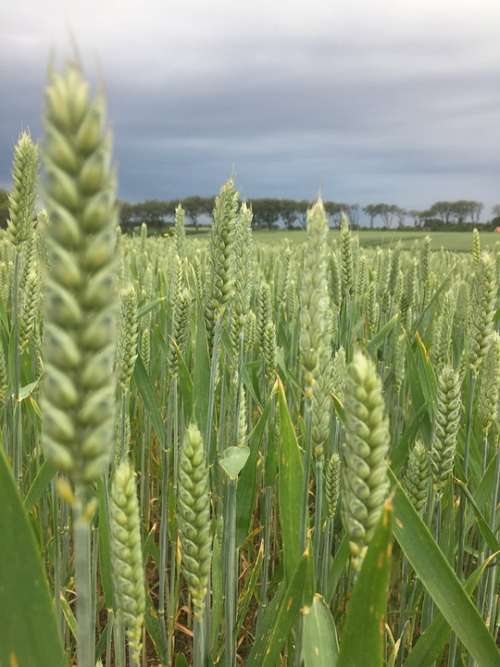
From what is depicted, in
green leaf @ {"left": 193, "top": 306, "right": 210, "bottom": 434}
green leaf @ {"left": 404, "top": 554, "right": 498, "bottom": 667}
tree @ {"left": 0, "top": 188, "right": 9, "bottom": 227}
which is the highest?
tree @ {"left": 0, "top": 188, "right": 9, "bottom": 227}

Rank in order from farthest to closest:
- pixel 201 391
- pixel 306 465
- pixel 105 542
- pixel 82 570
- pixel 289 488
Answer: pixel 201 391 < pixel 105 542 < pixel 289 488 < pixel 306 465 < pixel 82 570

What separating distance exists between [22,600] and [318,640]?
554 millimetres

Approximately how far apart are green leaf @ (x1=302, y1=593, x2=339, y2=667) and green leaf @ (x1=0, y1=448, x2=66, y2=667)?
0.46 metres

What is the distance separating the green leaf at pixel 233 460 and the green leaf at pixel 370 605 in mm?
613

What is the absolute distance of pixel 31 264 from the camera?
2.35 m

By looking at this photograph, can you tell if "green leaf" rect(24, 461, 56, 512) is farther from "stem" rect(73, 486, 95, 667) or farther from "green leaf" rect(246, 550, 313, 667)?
"stem" rect(73, 486, 95, 667)

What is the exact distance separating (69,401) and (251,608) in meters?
2.08

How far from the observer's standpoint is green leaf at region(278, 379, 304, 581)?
1.31m

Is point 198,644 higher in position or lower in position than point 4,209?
lower

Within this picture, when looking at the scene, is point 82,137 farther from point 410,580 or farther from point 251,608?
point 251,608

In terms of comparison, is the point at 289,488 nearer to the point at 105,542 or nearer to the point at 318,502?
the point at 318,502

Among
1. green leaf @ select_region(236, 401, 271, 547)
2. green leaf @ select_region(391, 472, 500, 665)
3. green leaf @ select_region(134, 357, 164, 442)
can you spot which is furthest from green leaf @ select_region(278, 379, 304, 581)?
green leaf @ select_region(134, 357, 164, 442)

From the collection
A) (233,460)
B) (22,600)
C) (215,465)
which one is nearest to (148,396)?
(215,465)

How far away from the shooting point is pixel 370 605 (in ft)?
2.79
